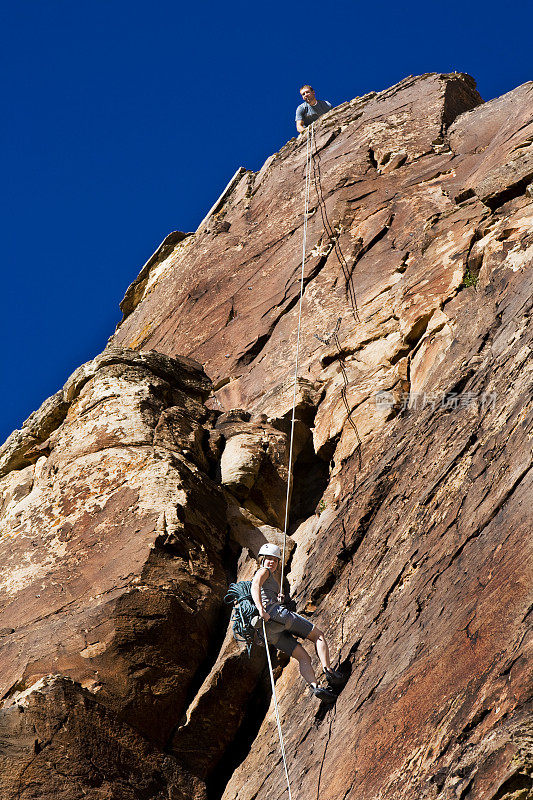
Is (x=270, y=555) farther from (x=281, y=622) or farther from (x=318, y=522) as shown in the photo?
(x=318, y=522)

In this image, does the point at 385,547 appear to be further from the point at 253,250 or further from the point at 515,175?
the point at 253,250

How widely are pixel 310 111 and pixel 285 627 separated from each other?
18.7 m

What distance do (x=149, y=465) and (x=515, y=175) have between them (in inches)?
316

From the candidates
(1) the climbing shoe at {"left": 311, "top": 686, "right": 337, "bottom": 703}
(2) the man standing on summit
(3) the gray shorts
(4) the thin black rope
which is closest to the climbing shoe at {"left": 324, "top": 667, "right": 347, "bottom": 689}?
(1) the climbing shoe at {"left": 311, "top": 686, "right": 337, "bottom": 703}

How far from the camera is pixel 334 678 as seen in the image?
9.66m

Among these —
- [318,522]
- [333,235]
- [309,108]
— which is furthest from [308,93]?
[318,522]

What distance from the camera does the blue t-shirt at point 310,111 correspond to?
2511cm

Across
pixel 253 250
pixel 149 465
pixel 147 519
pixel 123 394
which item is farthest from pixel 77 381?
pixel 253 250

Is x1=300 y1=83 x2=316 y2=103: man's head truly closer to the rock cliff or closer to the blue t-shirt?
the blue t-shirt

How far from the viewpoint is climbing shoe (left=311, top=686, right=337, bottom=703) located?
31.5ft

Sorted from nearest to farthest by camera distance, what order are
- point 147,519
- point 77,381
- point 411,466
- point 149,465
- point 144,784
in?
point 144,784 → point 411,466 → point 147,519 → point 149,465 → point 77,381

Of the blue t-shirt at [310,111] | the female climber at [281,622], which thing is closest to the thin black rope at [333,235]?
the blue t-shirt at [310,111]

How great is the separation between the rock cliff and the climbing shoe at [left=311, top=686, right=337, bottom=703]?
0.21 m

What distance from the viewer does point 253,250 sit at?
2080 centimetres
